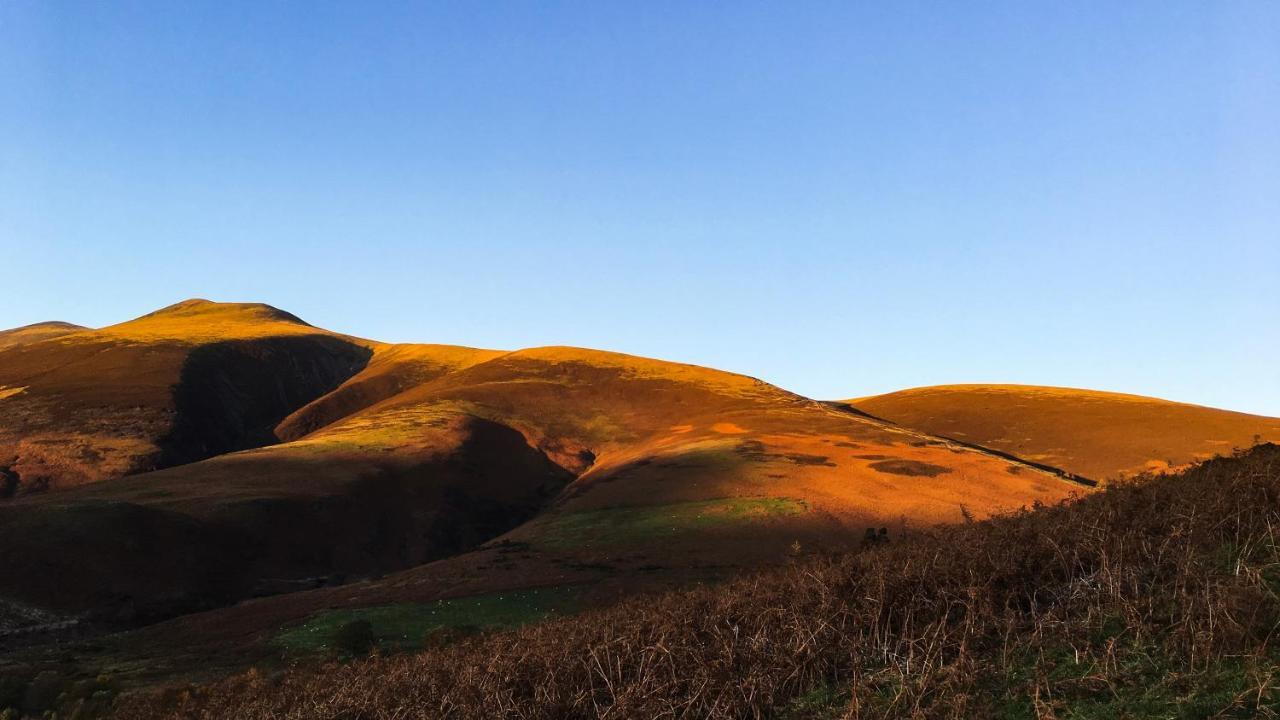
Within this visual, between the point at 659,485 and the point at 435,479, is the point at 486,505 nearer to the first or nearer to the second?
the point at 435,479

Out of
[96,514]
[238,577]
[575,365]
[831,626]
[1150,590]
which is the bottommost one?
[238,577]

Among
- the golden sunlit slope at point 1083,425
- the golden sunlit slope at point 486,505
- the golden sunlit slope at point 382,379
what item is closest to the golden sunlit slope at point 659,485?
the golden sunlit slope at point 486,505

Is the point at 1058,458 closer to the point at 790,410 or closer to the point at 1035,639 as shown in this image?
the point at 790,410

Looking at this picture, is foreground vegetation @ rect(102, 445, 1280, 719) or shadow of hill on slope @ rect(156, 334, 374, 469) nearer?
foreground vegetation @ rect(102, 445, 1280, 719)

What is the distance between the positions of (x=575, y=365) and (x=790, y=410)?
139ft

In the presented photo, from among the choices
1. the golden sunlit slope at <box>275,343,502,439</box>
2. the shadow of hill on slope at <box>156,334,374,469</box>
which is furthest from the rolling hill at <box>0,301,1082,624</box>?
the golden sunlit slope at <box>275,343,502,439</box>

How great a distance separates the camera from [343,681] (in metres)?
15.6

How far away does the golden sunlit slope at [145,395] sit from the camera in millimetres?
81500

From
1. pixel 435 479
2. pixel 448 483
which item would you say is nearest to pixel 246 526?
pixel 435 479

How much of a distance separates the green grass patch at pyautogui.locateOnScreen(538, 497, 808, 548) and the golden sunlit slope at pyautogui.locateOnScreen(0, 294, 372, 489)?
2126 inches

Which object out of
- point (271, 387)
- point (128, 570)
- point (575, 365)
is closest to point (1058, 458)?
point (575, 365)

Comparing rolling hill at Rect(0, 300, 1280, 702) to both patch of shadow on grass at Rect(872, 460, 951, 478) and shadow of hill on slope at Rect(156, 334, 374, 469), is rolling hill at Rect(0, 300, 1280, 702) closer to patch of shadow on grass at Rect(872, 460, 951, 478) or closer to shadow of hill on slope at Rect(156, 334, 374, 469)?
patch of shadow on grass at Rect(872, 460, 951, 478)

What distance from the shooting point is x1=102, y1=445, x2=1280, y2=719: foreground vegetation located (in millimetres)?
9680

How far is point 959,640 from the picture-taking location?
11.7 meters
